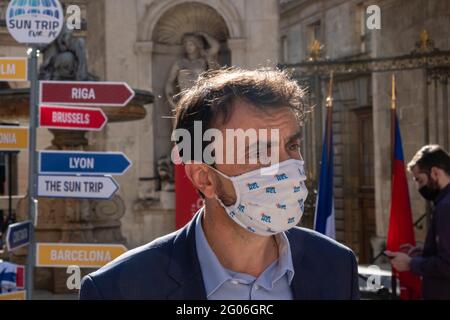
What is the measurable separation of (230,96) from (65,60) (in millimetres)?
7152

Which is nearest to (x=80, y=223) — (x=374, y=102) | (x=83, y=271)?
(x=83, y=271)

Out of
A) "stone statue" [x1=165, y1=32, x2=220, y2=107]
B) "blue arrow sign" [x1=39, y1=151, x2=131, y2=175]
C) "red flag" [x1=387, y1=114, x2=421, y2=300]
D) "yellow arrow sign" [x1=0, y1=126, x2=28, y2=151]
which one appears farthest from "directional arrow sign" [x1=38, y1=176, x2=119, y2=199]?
"stone statue" [x1=165, y1=32, x2=220, y2=107]

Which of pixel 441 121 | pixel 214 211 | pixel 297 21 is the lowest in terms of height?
pixel 214 211

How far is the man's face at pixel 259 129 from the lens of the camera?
2533mm

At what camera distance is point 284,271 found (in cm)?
255

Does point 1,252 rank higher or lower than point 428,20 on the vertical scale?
lower

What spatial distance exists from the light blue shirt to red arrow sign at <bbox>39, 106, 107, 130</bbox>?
348cm

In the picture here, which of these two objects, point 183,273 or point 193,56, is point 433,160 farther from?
point 193,56

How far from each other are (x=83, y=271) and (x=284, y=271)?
22.2 ft

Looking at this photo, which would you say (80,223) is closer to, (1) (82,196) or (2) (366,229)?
(1) (82,196)

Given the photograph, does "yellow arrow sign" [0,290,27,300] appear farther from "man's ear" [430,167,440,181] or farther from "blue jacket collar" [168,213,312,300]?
"blue jacket collar" [168,213,312,300]

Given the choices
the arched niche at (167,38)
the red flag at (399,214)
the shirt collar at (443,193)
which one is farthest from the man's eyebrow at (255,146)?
→ the arched niche at (167,38)

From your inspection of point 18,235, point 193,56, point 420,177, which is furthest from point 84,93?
point 193,56

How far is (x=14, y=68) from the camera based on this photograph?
5570 mm
